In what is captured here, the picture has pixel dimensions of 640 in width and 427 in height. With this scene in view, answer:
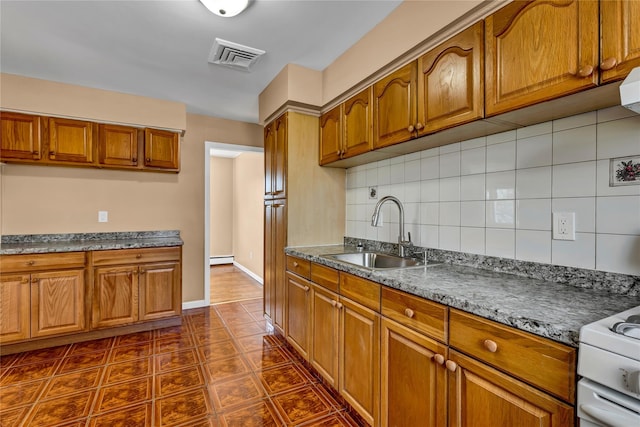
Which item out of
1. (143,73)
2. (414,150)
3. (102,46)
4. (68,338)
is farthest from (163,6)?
(68,338)

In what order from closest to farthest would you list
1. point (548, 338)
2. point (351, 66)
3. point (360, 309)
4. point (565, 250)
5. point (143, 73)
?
point (548, 338) → point (565, 250) → point (360, 309) → point (351, 66) → point (143, 73)

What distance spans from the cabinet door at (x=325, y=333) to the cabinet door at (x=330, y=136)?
1.06 m

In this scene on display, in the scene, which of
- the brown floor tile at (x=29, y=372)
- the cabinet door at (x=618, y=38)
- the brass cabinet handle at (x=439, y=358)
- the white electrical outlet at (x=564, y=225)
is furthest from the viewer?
the brown floor tile at (x=29, y=372)

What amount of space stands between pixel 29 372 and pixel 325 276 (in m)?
2.32

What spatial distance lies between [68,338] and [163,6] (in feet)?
9.29

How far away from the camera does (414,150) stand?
2.03 metres

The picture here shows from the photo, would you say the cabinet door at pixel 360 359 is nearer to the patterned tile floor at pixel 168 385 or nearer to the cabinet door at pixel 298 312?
the patterned tile floor at pixel 168 385

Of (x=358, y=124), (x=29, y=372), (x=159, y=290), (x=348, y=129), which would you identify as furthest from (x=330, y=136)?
(x=29, y=372)

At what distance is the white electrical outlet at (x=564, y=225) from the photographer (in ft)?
4.21

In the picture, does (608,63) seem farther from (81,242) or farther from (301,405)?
(81,242)

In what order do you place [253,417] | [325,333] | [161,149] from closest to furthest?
[253,417] < [325,333] < [161,149]

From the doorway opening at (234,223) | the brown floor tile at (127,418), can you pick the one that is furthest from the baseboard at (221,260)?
the brown floor tile at (127,418)

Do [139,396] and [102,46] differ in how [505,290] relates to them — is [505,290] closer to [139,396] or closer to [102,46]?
[139,396]

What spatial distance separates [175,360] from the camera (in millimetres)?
2398
